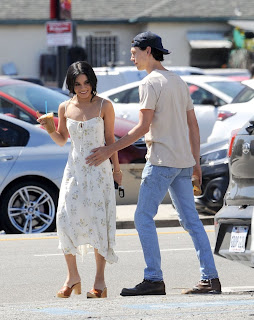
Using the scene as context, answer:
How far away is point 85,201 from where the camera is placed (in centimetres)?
745

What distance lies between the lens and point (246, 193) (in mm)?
6992

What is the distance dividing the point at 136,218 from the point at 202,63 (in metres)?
31.2

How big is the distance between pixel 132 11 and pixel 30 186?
2769 centimetres

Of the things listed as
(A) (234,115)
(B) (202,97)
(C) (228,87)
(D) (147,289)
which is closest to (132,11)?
(C) (228,87)

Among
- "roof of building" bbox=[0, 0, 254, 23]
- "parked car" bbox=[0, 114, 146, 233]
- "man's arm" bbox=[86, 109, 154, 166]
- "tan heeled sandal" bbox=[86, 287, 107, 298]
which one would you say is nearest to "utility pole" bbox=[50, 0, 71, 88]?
"roof of building" bbox=[0, 0, 254, 23]

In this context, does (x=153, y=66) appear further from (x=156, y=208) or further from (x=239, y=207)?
(x=239, y=207)

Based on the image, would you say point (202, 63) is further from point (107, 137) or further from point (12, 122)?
point (107, 137)

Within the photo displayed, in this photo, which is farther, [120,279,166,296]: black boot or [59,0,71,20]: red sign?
[59,0,71,20]: red sign

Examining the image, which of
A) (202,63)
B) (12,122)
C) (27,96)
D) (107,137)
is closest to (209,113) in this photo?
(27,96)

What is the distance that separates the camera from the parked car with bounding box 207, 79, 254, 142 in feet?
46.5

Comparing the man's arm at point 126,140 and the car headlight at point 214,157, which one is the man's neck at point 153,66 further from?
the car headlight at point 214,157

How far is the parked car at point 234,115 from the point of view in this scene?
14172mm

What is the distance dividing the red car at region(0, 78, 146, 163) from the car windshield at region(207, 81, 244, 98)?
15.0ft

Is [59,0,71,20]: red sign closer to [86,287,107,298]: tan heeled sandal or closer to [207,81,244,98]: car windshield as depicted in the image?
[207,81,244,98]: car windshield
